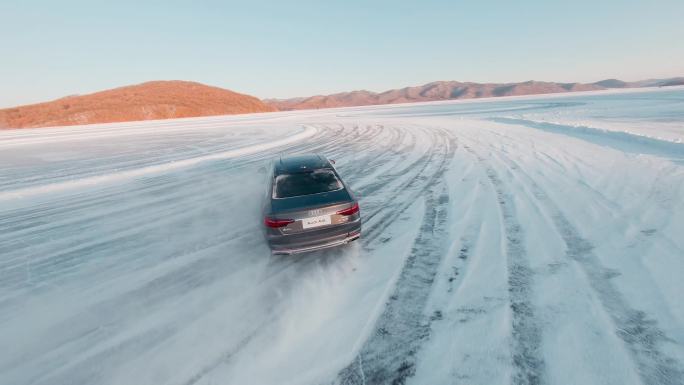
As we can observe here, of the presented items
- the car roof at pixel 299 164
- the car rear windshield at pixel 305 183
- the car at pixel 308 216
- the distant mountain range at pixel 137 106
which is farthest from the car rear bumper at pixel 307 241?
the distant mountain range at pixel 137 106

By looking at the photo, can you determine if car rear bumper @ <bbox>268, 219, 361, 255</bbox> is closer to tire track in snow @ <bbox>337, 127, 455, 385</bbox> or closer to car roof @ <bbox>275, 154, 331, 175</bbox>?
tire track in snow @ <bbox>337, 127, 455, 385</bbox>

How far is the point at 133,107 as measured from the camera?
85500 mm

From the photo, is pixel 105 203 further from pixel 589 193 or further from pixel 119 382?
pixel 589 193

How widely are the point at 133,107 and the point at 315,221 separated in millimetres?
100681

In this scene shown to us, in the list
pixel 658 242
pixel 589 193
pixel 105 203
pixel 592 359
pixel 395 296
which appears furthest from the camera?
pixel 105 203

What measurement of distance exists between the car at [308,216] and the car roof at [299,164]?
1.16 ft

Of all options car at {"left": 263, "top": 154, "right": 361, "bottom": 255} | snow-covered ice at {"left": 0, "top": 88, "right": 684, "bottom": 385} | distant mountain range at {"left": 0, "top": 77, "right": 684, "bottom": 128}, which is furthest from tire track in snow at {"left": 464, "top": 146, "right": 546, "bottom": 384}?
distant mountain range at {"left": 0, "top": 77, "right": 684, "bottom": 128}

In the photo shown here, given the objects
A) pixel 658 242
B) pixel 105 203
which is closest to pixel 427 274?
pixel 658 242

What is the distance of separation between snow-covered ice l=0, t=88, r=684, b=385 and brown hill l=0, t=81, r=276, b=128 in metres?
89.7

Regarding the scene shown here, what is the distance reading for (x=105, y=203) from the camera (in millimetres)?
9094

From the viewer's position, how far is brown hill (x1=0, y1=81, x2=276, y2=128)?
79.2 meters

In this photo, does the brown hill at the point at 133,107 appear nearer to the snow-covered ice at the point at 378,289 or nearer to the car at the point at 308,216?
the snow-covered ice at the point at 378,289

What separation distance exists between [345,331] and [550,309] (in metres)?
2.36

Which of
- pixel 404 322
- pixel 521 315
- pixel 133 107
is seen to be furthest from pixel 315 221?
pixel 133 107
